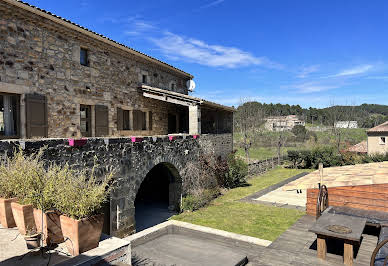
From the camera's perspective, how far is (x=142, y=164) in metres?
9.61

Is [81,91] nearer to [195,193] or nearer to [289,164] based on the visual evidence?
[195,193]

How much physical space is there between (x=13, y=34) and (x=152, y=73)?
725 centimetres

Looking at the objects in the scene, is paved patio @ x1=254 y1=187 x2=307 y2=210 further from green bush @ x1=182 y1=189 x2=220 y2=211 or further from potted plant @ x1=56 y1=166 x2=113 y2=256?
potted plant @ x1=56 y1=166 x2=113 y2=256

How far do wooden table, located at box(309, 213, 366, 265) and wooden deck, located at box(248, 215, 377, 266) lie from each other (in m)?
0.20

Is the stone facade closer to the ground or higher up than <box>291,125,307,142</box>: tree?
higher up

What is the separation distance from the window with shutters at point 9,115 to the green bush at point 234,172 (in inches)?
428

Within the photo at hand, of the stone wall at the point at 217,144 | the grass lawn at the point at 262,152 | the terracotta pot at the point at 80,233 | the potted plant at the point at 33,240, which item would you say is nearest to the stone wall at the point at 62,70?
the stone wall at the point at 217,144

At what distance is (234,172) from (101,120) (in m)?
8.56

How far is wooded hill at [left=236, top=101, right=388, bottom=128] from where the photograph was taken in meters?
31.8

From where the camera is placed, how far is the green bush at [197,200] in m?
11.9

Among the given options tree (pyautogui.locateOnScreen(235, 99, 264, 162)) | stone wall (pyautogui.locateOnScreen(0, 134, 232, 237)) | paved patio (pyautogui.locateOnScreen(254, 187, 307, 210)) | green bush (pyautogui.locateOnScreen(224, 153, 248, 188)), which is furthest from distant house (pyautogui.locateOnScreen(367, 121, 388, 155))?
stone wall (pyautogui.locateOnScreen(0, 134, 232, 237))

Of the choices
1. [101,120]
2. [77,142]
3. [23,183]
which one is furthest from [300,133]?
[23,183]

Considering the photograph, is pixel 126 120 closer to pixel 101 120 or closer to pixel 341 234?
pixel 101 120

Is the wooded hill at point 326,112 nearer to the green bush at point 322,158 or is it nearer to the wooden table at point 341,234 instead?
the green bush at point 322,158
